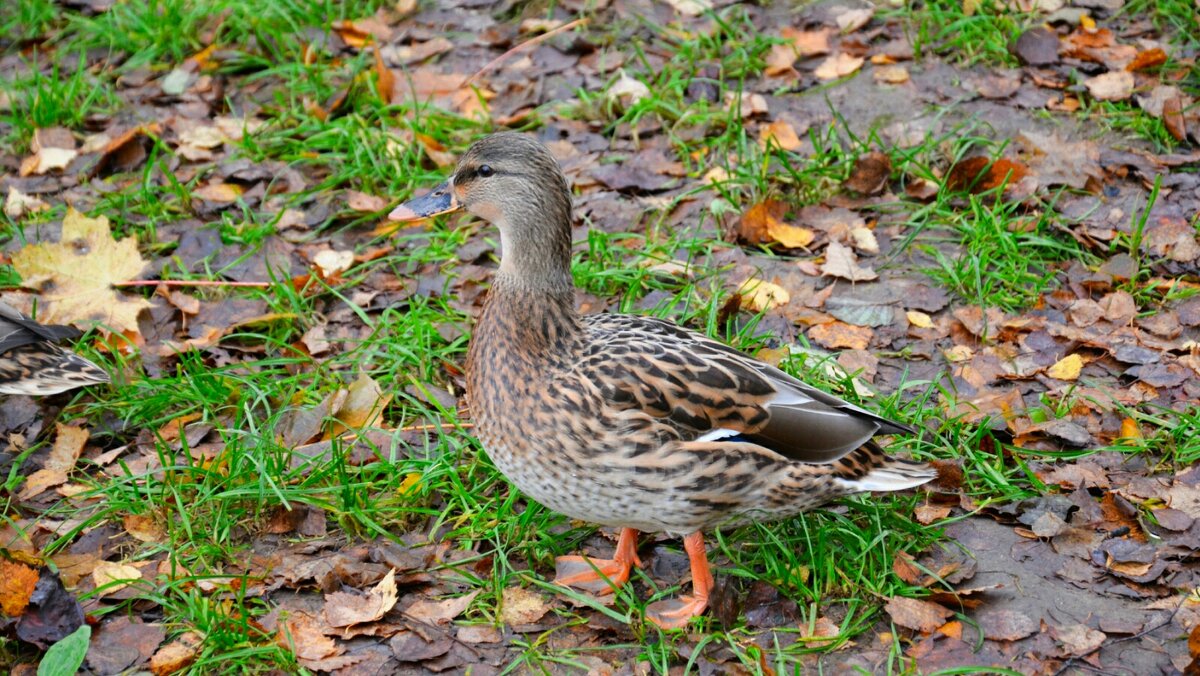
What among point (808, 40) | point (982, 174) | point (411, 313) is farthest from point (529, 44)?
point (982, 174)

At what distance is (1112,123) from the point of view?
20.0 ft

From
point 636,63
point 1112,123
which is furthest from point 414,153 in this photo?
point 1112,123

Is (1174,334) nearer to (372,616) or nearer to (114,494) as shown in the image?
(372,616)

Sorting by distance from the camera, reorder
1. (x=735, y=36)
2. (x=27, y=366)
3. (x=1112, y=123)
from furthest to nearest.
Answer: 1. (x=735, y=36)
2. (x=1112, y=123)
3. (x=27, y=366)

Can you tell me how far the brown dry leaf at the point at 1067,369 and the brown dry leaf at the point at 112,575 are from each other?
11.8 feet

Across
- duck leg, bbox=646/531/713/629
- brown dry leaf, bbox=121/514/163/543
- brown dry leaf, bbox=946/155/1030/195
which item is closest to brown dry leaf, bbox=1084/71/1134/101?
brown dry leaf, bbox=946/155/1030/195

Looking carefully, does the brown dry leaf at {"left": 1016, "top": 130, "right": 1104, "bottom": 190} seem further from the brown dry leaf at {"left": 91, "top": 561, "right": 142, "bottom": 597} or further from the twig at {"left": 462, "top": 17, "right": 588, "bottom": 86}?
the brown dry leaf at {"left": 91, "top": 561, "right": 142, "bottom": 597}

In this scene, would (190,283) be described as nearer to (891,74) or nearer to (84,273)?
(84,273)

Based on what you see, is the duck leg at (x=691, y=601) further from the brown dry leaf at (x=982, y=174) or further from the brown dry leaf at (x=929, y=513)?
the brown dry leaf at (x=982, y=174)

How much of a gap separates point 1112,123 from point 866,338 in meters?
2.10

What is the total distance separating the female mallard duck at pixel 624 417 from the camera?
3.86m

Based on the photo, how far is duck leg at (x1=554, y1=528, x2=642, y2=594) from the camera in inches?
163

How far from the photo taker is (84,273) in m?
5.60

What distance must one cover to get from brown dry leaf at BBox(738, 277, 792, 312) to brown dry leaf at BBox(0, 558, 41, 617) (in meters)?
3.00
